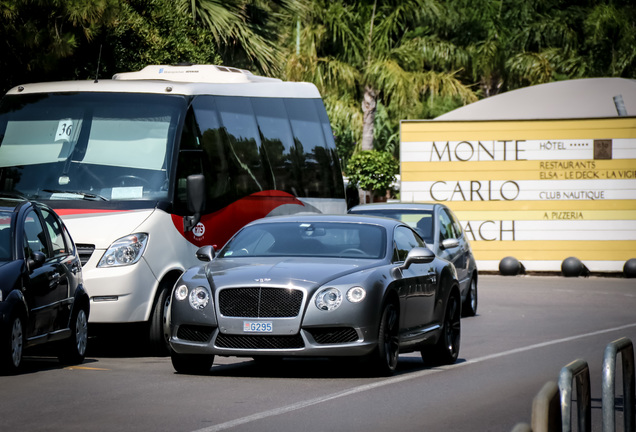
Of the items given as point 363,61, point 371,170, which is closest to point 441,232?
point 371,170

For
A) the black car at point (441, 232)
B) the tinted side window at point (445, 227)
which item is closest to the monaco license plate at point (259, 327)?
the black car at point (441, 232)

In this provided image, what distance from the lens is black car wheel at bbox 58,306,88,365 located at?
523 inches

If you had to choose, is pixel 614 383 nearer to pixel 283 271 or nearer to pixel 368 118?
pixel 283 271

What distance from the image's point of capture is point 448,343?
14.0 m

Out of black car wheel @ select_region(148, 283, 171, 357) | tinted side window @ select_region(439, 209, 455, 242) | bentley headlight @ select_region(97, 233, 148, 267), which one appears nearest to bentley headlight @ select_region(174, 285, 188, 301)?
bentley headlight @ select_region(97, 233, 148, 267)

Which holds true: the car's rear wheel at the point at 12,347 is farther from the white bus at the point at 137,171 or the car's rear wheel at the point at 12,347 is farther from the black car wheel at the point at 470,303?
the black car wheel at the point at 470,303

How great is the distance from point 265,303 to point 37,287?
2.24 meters

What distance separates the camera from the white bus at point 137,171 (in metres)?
14.5

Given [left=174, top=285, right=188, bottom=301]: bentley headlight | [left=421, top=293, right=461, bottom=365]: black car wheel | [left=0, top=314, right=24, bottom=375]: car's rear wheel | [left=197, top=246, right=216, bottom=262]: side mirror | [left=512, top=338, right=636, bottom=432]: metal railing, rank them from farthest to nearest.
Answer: [left=421, top=293, right=461, bottom=365]: black car wheel < [left=197, top=246, right=216, bottom=262]: side mirror < [left=174, top=285, right=188, bottom=301]: bentley headlight < [left=0, top=314, right=24, bottom=375]: car's rear wheel < [left=512, top=338, right=636, bottom=432]: metal railing

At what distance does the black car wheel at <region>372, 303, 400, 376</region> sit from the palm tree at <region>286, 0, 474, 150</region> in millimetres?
43448

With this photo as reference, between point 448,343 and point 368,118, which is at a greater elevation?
→ point 368,118

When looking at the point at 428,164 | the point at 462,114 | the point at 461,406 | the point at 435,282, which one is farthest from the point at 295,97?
the point at 462,114

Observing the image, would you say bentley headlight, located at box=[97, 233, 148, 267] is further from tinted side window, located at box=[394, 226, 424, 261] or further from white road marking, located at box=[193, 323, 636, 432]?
white road marking, located at box=[193, 323, 636, 432]

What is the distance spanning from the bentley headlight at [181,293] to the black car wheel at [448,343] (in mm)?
2869
